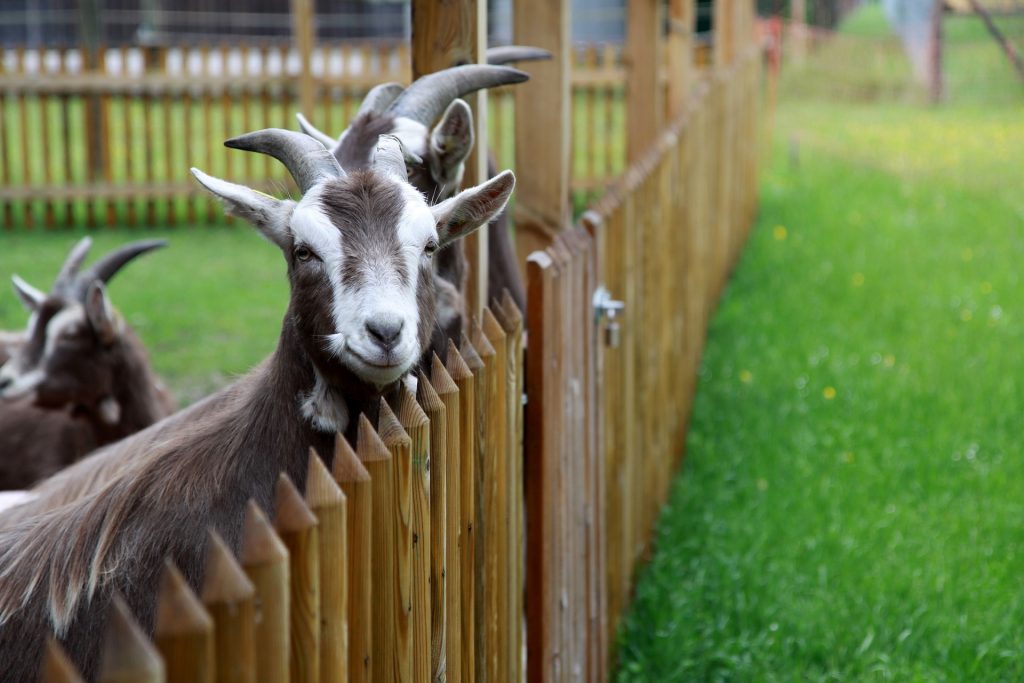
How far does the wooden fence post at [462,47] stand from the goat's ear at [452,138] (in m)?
0.06

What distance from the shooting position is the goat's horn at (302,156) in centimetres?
340

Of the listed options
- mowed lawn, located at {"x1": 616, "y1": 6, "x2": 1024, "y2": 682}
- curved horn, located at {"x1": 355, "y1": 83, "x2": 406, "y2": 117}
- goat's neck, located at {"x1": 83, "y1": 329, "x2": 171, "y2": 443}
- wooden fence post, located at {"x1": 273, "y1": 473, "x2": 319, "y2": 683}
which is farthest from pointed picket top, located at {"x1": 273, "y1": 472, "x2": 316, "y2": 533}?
goat's neck, located at {"x1": 83, "y1": 329, "x2": 171, "y2": 443}

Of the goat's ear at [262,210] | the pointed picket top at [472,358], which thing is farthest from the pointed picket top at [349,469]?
the goat's ear at [262,210]

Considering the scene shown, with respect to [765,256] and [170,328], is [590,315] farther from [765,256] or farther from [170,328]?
[765,256]

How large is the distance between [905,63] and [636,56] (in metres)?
16.9

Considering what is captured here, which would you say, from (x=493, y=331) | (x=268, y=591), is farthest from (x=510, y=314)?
(x=268, y=591)

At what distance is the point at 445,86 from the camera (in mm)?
4105

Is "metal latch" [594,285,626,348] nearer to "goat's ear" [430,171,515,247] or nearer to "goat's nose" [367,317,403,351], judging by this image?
"goat's ear" [430,171,515,247]

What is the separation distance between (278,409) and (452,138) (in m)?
1.61

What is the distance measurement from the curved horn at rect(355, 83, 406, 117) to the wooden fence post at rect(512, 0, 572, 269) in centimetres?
86

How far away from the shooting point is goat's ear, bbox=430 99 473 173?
432 centimetres

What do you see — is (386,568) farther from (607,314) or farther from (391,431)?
(607,314)

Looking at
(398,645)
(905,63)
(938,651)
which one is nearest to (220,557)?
(398,645)

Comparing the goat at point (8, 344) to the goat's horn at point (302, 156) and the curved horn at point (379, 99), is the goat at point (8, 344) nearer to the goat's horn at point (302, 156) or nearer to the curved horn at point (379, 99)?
the curved horn at point (379, 99)
